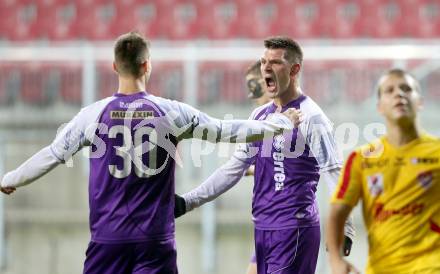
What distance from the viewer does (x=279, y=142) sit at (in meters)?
4.41

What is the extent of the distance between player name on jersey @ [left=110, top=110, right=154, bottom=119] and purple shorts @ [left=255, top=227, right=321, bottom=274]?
1.13m

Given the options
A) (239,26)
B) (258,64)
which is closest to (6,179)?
(258,64)

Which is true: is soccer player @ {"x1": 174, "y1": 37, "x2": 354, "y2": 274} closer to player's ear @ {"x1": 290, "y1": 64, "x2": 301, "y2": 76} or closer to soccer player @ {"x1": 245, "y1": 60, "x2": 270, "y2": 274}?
player's ear @ {"x1": 290, "y1": 64, "x2": 301, "y2": 76}

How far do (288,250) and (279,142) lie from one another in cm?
60

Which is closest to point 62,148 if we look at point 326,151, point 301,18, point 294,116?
point 294,116

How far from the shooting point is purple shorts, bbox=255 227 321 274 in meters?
4.33

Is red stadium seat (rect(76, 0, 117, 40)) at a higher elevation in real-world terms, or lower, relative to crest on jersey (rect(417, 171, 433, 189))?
higher

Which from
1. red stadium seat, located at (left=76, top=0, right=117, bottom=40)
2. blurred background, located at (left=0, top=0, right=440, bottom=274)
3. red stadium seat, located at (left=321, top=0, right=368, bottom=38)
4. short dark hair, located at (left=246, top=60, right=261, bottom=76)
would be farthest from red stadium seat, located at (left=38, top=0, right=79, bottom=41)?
short dark hair, located at (left=246, top=60, right=261, bottom=76)

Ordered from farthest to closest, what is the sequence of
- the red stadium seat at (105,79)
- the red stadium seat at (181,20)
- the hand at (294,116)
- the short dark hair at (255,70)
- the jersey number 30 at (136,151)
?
1. the red stadium seat at (181,20)
2. the red stadium seat at (105,79)
3. the short dark hair at (255,70)
4. the hand at (294,116)
5. the jersey number 30 at (136,151)

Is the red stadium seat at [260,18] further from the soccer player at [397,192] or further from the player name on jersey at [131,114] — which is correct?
the soccer player at [397,192]

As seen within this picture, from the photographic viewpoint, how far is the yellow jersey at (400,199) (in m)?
2.97

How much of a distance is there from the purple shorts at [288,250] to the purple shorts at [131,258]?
33.5 inches

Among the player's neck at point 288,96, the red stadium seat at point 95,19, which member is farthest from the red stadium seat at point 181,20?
the player's neck at point 288,96

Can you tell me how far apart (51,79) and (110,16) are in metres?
5.85
